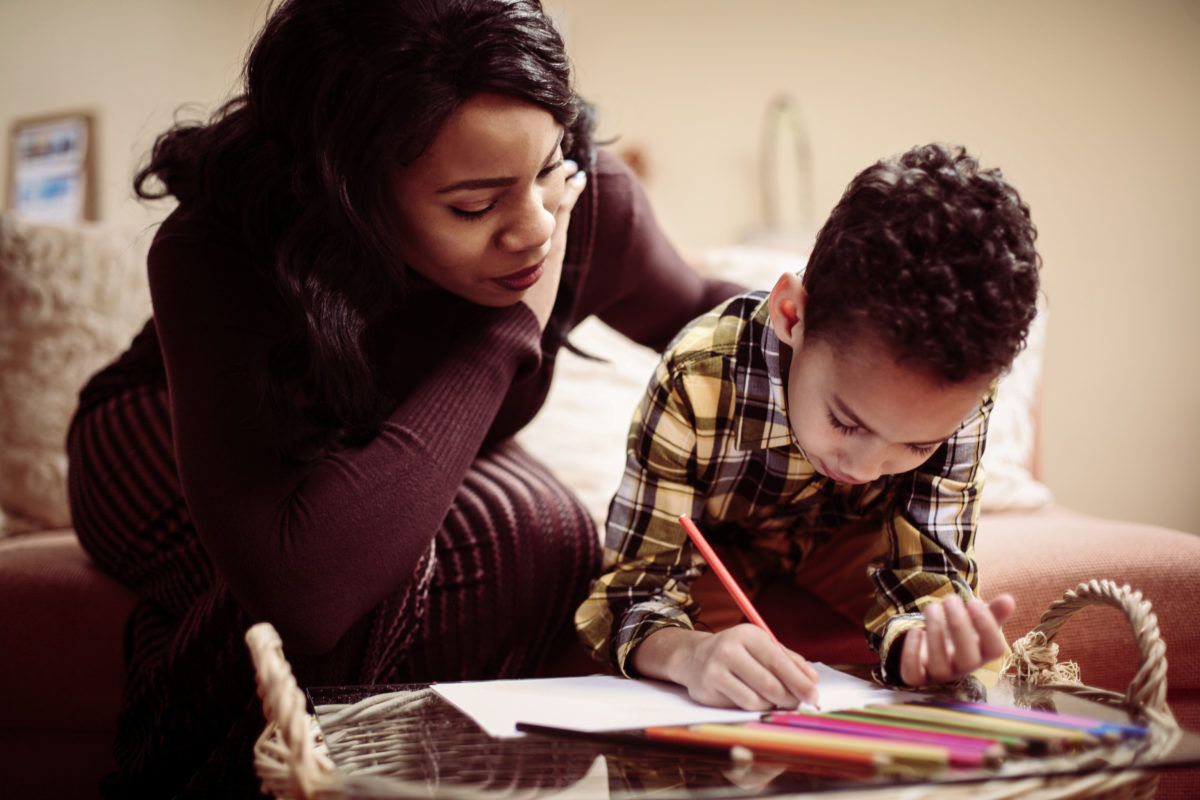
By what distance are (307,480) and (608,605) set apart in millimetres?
294

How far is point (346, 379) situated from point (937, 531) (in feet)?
1.81

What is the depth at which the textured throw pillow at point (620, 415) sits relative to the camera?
1.41 metres

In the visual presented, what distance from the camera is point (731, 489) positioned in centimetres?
87

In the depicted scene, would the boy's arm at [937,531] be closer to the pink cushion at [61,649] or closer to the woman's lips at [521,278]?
the woman's lips at [521,278]

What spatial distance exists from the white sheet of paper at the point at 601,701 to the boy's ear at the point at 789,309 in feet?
0.89

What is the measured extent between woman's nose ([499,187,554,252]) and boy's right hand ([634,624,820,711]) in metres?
0.39

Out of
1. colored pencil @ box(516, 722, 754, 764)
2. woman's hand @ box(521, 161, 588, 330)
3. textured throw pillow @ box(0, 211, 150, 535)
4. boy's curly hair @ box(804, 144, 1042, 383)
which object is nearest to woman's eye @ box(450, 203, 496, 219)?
woman's hand @ box(521, 161, 588, 330)

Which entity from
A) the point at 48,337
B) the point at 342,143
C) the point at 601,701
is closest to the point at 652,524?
the point at 601,701

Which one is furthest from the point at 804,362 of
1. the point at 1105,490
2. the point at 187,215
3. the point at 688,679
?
the point at 1105,490

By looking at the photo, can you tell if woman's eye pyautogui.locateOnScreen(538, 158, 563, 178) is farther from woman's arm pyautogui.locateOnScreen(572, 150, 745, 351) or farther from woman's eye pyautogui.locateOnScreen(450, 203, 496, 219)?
woman's arm pyautogui.locateOnScreen(572, 150, 745, 351)

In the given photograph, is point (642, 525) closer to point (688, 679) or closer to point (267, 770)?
point (688, 679)

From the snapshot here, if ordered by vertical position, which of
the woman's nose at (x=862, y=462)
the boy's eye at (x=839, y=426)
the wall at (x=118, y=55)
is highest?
the wall at (x=118, y=55)

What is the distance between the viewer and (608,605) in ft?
2.71

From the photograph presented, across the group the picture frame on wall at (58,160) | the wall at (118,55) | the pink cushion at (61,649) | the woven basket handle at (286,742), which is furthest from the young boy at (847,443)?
the picture frame on wall at (58,160)
